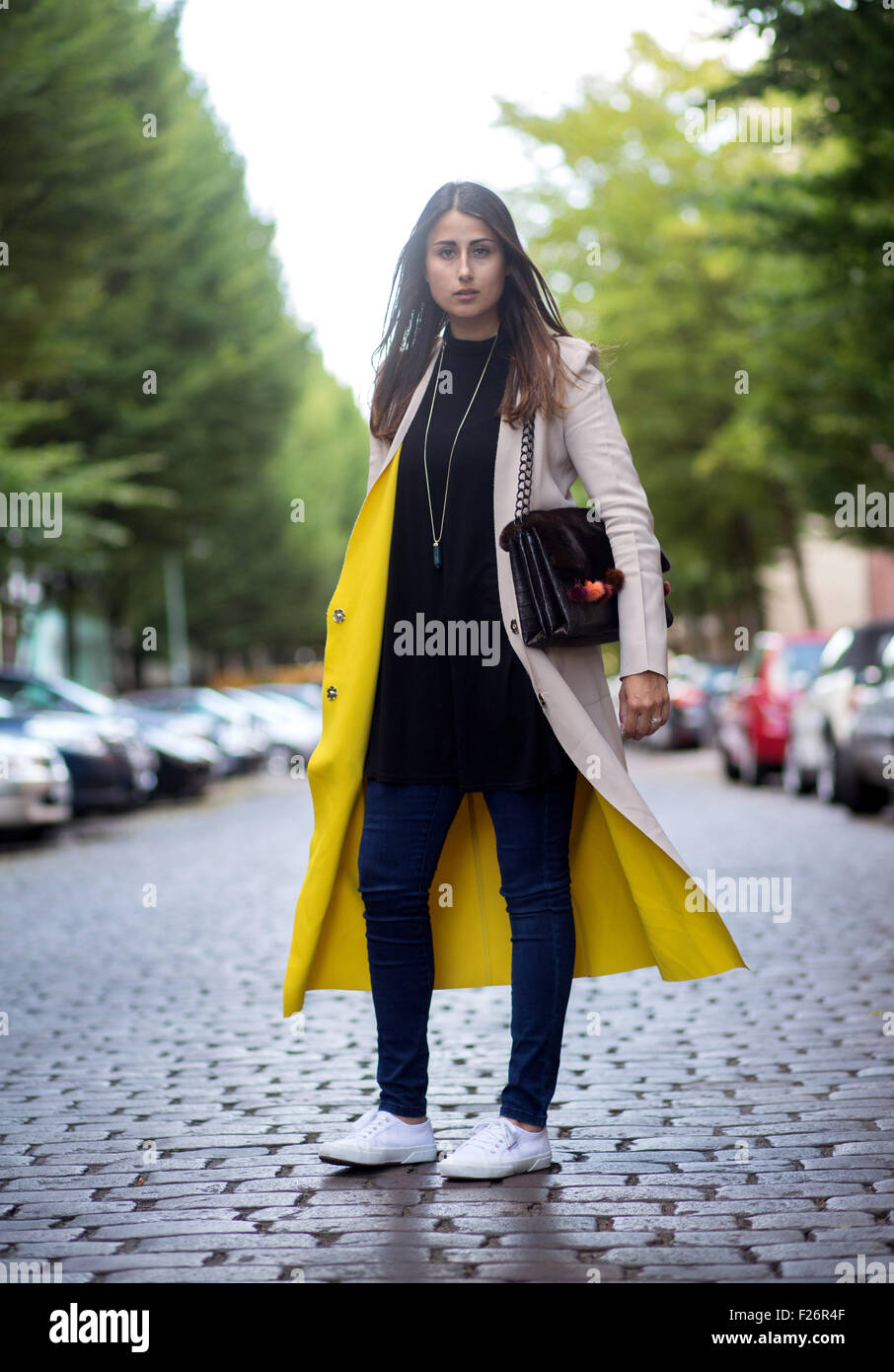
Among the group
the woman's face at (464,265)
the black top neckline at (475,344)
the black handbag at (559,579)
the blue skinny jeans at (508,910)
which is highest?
the woman's face at (464,265)

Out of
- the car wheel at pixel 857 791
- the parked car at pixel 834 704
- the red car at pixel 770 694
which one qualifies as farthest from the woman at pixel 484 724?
the red car at pixel 770 694

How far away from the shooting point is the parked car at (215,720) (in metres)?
25.5

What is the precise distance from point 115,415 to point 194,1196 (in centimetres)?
2471

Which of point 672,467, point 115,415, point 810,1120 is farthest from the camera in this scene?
point 672,467

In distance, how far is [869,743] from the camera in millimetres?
13273

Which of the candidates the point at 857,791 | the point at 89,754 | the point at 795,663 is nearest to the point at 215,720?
the point at 89,754

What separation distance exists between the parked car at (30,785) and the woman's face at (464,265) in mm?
10374

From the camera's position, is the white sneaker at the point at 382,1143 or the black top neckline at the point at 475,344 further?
the black top neckline at the point at 475,344

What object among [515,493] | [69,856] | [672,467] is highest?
[672,467]

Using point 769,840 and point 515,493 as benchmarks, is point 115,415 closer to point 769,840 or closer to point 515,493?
point 769,840

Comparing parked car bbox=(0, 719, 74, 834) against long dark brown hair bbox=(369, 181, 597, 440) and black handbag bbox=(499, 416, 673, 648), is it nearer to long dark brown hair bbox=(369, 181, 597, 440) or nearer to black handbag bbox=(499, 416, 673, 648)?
long dark brown hair bbox=(369, 181, 597, 440)

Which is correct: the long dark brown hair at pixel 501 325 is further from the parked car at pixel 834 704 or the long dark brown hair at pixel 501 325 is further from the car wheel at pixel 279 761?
the car wheel at pixel 279 761
